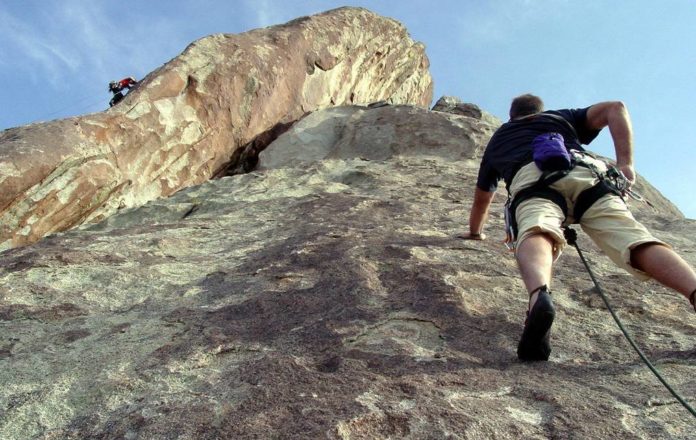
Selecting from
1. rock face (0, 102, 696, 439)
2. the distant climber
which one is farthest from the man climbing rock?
the distant climber

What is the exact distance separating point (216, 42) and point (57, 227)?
357 cm

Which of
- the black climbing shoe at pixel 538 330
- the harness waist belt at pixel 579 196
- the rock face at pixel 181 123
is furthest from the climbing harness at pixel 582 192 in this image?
the rock face at pixel 181 123

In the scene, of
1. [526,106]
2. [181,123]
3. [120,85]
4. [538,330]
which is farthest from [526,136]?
[120,85]

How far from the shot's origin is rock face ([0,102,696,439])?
2031 millimetres

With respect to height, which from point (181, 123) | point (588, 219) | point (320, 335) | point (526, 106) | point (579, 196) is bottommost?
point (320, 335)

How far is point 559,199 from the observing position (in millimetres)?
2943

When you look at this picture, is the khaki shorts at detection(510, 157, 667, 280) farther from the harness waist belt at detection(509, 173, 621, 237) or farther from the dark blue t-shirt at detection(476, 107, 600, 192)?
the dark blue t-shirt at detection(476, 107, 600, 192)

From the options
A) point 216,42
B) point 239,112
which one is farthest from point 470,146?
point 216,42

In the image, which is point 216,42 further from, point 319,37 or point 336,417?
point 336,417

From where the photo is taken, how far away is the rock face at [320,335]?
6.66 feet

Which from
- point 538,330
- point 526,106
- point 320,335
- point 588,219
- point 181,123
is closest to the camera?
point 538,330

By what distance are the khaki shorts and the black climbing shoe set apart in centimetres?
43

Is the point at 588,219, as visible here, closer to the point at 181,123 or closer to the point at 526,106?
the point at 526,106

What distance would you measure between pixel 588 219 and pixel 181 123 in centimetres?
579
